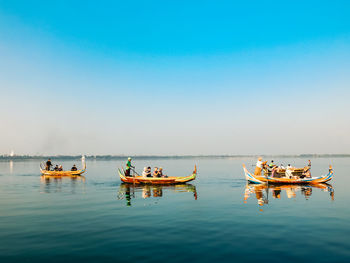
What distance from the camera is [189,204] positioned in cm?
2105

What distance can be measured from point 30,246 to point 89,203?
35.6 ft

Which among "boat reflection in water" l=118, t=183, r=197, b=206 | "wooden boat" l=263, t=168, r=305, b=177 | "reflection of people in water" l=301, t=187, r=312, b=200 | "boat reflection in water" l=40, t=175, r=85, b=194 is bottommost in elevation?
"reflection of people in water" l=301, t=187, r=312, b=200

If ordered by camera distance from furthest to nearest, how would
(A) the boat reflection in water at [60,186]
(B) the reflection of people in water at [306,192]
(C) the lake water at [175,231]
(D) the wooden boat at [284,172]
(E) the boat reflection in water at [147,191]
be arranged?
1. (D) the wooden boat at [284,172]
2. (A) the boat reflection in water at [60,186]
3. (E) the boat reflection in water at [147,191]
4. (B) the reflection of people in water at [306,192]
5. (C) the lake water at [175,231]

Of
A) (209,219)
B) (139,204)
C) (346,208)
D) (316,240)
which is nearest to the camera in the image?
(316,240)

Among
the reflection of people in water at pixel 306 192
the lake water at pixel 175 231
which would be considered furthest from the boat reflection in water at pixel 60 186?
the reflection of people in water at pixel 306 192

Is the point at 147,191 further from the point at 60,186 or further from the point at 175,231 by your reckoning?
the point at 175,231

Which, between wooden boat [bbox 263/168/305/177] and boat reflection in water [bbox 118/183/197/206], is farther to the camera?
A: wooden boat [bbox 263/168/305/177]

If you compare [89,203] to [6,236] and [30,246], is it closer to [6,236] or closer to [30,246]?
[6,236]

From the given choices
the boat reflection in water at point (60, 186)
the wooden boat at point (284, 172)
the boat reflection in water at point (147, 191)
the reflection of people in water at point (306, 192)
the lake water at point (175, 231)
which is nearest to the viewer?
the lake water at point (175, 231)

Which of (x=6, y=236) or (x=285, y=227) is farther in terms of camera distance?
(x=285, y=227)

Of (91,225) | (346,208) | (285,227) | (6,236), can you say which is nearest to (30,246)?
(6,236)

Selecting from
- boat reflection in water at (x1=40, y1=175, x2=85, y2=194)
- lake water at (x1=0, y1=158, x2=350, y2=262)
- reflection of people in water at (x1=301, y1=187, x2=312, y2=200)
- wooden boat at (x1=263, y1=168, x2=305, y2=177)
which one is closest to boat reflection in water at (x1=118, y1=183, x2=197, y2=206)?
lake water at (x1=0, y1=158, x2=350, y2=262)

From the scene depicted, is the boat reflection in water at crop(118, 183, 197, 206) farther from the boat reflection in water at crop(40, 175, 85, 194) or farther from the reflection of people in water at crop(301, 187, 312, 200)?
the reflection of people in water at crop(301, 187, 312, 200)

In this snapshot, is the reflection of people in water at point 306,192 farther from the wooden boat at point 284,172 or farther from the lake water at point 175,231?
the wooden boat at point 284,172
